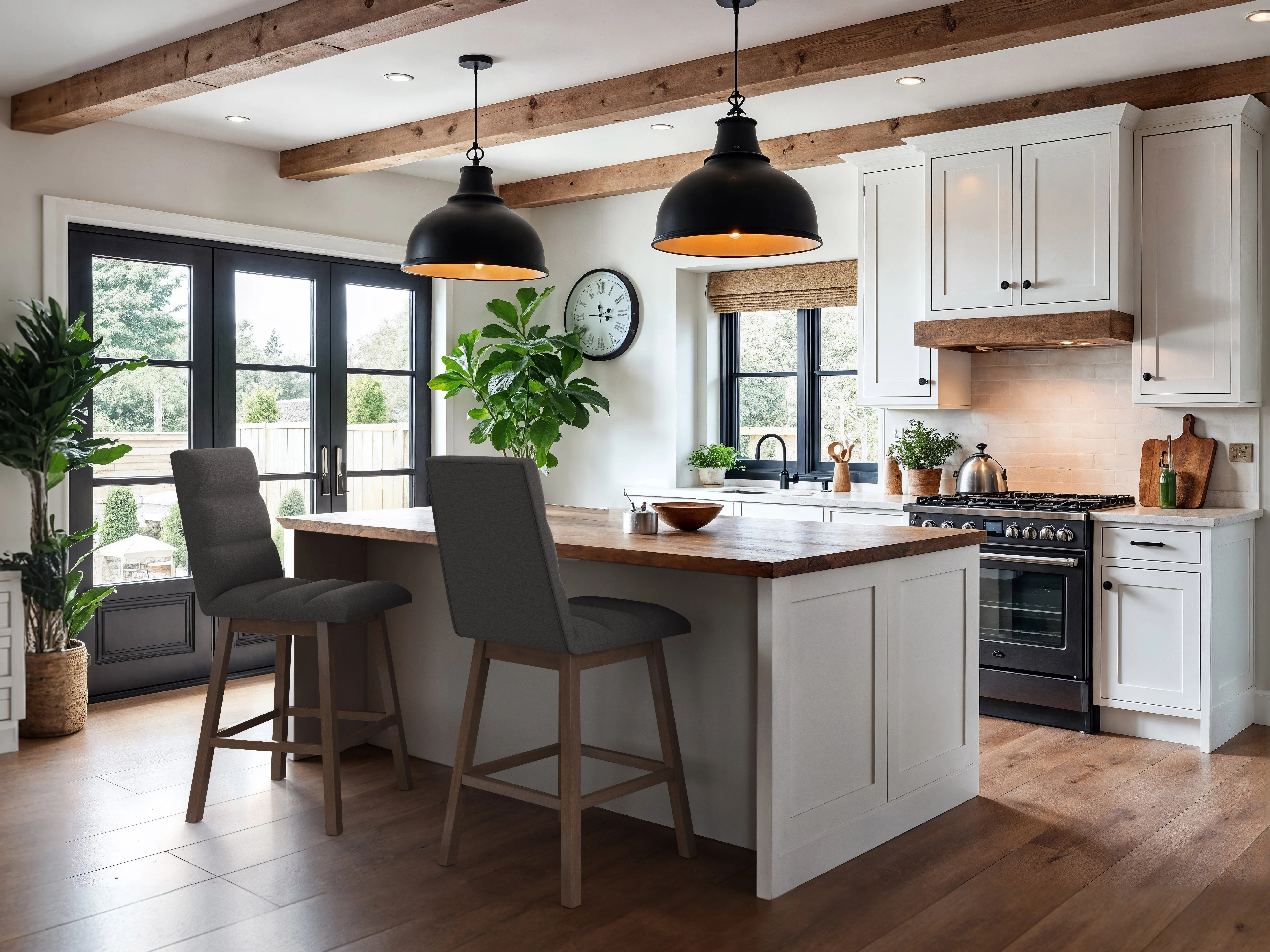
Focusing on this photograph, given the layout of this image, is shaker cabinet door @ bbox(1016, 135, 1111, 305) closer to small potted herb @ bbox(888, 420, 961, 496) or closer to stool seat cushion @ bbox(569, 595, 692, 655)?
small potted herb @ bbox(888, 420, 961, 496)

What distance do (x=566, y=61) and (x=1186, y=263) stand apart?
104 inches

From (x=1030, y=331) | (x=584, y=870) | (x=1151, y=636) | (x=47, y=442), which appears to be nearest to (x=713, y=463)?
(x=1030, y=331)

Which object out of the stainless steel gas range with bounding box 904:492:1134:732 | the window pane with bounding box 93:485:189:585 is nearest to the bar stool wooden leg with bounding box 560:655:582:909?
the stainless steel gas range with bounding box 904:492:1134:732

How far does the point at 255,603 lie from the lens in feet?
11.1

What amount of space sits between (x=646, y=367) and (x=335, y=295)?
1.81 m

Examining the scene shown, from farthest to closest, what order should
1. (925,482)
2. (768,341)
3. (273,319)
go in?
(768,341)
(273,319)
(925,482)

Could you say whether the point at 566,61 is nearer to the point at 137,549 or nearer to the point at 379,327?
the point at 379,327

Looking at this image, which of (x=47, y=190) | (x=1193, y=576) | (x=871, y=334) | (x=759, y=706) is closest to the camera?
(x=759, y=706)

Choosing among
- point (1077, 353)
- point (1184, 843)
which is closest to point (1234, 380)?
point (1077, 353)

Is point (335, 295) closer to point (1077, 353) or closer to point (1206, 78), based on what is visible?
point (1077, 353)

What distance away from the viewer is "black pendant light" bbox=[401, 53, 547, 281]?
372 centimetres

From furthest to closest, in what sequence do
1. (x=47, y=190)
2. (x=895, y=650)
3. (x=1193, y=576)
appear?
(x=47, y=190)
(x=1193, y=576)
(x=895, y=650)

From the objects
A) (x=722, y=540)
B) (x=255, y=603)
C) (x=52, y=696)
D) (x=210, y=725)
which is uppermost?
(x=722, y=540)

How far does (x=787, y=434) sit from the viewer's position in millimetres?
6438
